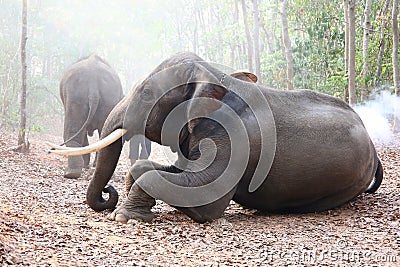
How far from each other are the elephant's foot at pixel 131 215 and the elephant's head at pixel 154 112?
72cm

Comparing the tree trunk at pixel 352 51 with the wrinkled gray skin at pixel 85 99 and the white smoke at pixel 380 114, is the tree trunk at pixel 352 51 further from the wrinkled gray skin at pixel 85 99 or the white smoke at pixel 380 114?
the wrinkled gray skin at pixel 85 99

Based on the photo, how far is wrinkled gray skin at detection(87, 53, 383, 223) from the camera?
19.7ft

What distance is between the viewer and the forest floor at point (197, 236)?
156 inches

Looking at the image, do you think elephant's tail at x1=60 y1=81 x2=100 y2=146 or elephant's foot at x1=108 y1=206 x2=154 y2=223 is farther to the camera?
elephant's tail at x1=60 y1=81 x2=100 y2=146

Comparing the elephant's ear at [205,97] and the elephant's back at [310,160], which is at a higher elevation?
the elephant's ear at [205,97]

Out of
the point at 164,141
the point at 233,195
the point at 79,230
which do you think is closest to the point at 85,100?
the point at 164,141

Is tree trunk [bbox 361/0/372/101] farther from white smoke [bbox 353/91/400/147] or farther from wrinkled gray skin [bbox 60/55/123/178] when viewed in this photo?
wrinkled gray skin [bbox 60/55/123/178]

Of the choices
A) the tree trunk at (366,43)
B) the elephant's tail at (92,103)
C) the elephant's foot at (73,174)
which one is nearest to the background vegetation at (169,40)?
the tree trunk at (366,43)

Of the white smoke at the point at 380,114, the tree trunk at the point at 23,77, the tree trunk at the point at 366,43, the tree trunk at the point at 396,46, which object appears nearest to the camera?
the tree trunk at the point at 23,77

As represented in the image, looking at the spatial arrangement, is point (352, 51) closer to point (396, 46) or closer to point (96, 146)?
A: point (396, 46)

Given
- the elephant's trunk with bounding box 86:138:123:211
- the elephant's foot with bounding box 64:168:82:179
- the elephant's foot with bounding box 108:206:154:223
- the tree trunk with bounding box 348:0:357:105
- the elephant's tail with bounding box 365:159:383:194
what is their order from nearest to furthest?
1. the elephant's foot with bounding box 108:206:154:223
2. the elephant's trunk with bounding box 86:138:123:211
3. the elephant's tail with bounding box 365:159:383:194
4. the elephant's foot with bounding box 64:168:82:179
5. the tree trunk with bounding box 348:0:357:105

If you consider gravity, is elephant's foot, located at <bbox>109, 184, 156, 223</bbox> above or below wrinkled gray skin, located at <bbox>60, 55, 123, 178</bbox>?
above
